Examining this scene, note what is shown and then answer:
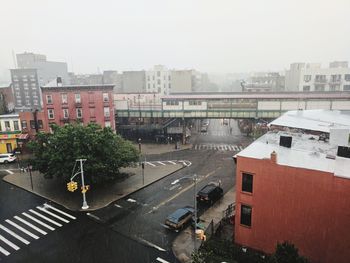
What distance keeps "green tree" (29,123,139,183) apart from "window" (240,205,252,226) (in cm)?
1610

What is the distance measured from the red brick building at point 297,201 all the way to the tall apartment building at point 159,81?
9812cm

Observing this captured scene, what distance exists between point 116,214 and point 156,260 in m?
8.59

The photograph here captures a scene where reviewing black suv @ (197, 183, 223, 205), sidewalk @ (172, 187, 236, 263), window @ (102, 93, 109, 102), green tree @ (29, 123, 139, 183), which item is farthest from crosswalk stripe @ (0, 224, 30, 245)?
window @ (102, 93, 109, 102)

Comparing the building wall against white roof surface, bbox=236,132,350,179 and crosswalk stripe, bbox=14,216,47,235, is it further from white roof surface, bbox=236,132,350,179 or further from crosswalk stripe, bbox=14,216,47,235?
crosswalk stripe, bbox=14,216,47,235

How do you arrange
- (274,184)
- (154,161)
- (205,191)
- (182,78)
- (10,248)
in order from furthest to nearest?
(182,78) → (154,161) → (205,191) → (10,248) → (274,184)

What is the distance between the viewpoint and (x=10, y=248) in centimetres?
2222

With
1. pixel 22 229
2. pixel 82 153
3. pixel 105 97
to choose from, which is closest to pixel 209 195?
pixel 82 153

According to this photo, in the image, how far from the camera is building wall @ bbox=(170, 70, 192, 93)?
366 ft

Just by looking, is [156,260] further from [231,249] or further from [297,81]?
[297,81]

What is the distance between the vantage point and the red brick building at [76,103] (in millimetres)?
51500

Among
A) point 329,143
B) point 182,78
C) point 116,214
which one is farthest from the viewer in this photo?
point 182,78

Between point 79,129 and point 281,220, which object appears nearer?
point 281,220

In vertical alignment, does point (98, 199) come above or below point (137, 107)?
below

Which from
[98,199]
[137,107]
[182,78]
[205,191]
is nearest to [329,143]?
[205,191]
